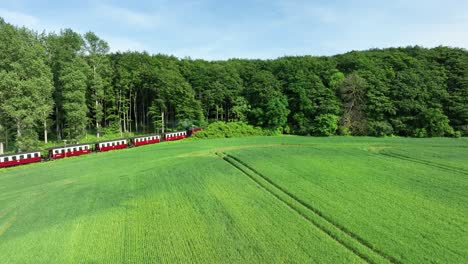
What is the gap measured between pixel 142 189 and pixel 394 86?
52394 millimetres

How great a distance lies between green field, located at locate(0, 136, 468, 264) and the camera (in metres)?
11.0

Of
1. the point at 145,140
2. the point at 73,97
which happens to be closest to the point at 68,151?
the point at 145,140

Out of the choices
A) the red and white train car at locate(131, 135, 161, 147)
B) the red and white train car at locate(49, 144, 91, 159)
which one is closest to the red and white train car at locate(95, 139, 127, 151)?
the red and white train car at locate(49, 144, 91, 159)

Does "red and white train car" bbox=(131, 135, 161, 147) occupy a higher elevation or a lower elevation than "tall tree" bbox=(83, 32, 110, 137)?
lower

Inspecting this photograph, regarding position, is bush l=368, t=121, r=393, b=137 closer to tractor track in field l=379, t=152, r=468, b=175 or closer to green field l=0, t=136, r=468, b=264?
tractor track in field l=379, t=152, r=468, b=175

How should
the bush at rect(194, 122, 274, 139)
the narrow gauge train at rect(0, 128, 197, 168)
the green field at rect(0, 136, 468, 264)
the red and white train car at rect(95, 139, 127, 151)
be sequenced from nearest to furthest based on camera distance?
the green field at rect(0, 136, 468, 264) < the narrow gauge train at rect(0, 128, 197, 168) < the red and white train car at rect(95, 139, 127, 151) < the bush at rect(194, 122, 274, 139)

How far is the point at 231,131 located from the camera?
54938 millimetres

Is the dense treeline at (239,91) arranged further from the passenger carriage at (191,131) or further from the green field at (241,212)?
the green field at (241,212)

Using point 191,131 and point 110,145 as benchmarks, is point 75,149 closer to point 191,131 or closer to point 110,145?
point 110,145

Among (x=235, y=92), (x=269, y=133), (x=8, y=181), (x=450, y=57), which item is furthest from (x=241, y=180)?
(x=450, y=57)

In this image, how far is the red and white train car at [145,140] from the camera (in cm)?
4378

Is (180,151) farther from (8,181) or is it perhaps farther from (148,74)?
(148,74)

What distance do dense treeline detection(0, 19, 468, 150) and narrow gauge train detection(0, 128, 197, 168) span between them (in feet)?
14.1

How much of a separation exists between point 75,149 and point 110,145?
5.15 m
